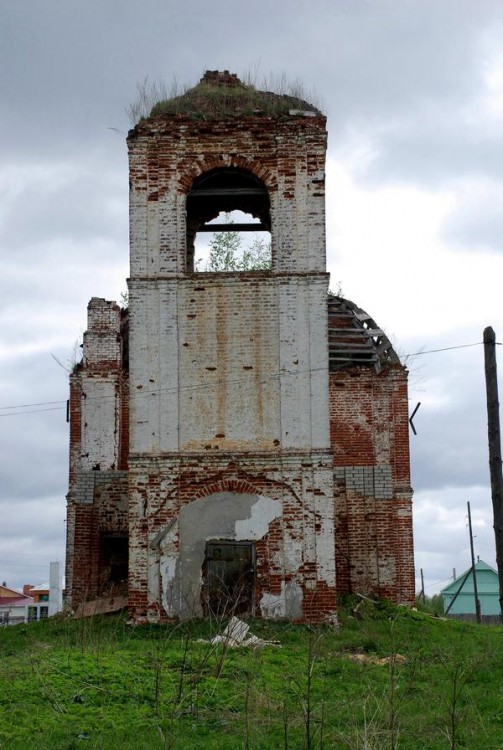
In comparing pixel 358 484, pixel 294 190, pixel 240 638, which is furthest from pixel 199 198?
pixel 240 638

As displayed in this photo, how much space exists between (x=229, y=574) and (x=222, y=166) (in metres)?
6.06

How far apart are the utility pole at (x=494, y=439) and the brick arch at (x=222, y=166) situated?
4205mm

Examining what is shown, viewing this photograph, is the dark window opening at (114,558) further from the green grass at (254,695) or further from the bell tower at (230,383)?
the green grass at (254,695)

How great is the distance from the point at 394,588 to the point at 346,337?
5992 mm

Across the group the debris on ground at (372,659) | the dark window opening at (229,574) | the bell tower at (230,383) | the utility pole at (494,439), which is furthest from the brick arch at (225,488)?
the utility pole at (494,439)

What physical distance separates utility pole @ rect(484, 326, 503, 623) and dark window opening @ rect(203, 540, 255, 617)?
3529mm

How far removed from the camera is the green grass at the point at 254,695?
348 inches

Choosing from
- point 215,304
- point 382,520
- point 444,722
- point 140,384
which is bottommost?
point 444,722

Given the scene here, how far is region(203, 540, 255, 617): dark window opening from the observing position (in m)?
14.9

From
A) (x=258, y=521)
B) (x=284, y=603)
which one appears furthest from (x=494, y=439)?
(x=284, y=603)

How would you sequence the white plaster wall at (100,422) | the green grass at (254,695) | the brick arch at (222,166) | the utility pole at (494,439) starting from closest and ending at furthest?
the green grass at (254,695), the utility pole at (494,439), the brick arch at (222,166), the white plaster wall at (100,422)

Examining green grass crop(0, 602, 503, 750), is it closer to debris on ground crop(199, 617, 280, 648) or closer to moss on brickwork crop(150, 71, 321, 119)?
debris on ground crop(199, 617, 280, 648)

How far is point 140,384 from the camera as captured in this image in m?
15.5

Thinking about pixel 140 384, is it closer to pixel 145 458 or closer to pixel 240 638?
pixel 145 458
